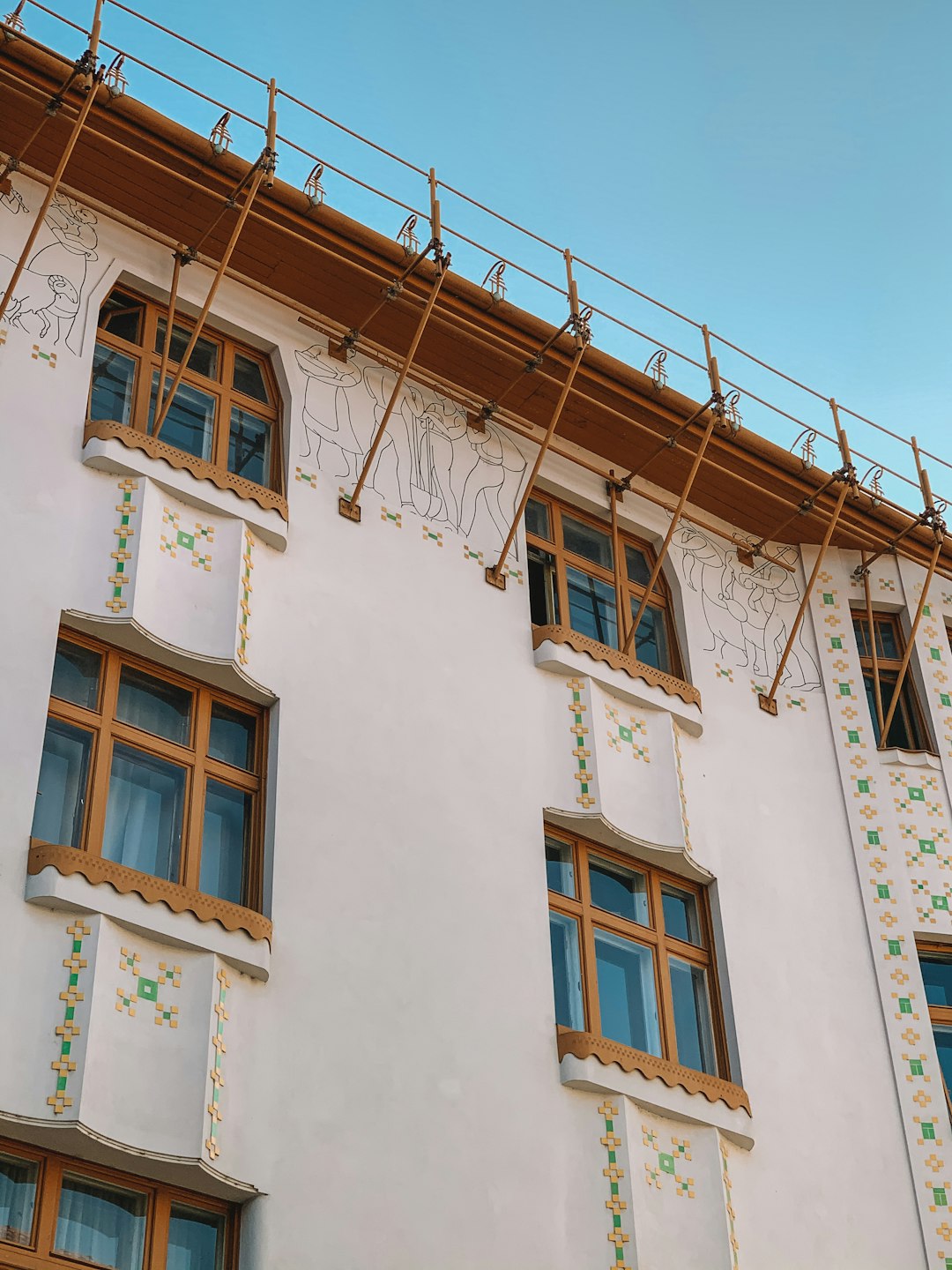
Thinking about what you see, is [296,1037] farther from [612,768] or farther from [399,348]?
[399,348]

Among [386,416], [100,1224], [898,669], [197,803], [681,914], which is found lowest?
[100,1224]

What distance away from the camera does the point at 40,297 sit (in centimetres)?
1242

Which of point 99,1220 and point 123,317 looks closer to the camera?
point 99,1220

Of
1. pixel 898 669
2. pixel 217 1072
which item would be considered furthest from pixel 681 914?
pixel 217 1072

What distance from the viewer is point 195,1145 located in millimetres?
9398

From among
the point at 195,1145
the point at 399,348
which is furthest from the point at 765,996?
the point at 399,348

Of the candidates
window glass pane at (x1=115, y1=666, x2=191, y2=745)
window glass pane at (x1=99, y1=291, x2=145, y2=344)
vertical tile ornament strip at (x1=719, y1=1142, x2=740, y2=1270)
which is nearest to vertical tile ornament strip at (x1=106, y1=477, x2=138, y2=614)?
window glass pane at (x1=115, y1=666, x2=191, y2=745)

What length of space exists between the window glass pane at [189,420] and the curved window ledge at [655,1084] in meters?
Result: 4.92

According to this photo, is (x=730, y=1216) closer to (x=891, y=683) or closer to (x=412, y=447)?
(x=891, y=683)

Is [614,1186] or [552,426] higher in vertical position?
[552,426]

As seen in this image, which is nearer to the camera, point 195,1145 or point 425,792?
point 195,1145

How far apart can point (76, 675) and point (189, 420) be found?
2718 mm

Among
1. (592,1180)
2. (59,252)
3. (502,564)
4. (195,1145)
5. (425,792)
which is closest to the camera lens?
(195,1145)

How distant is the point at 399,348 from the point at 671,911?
5.01 metres
